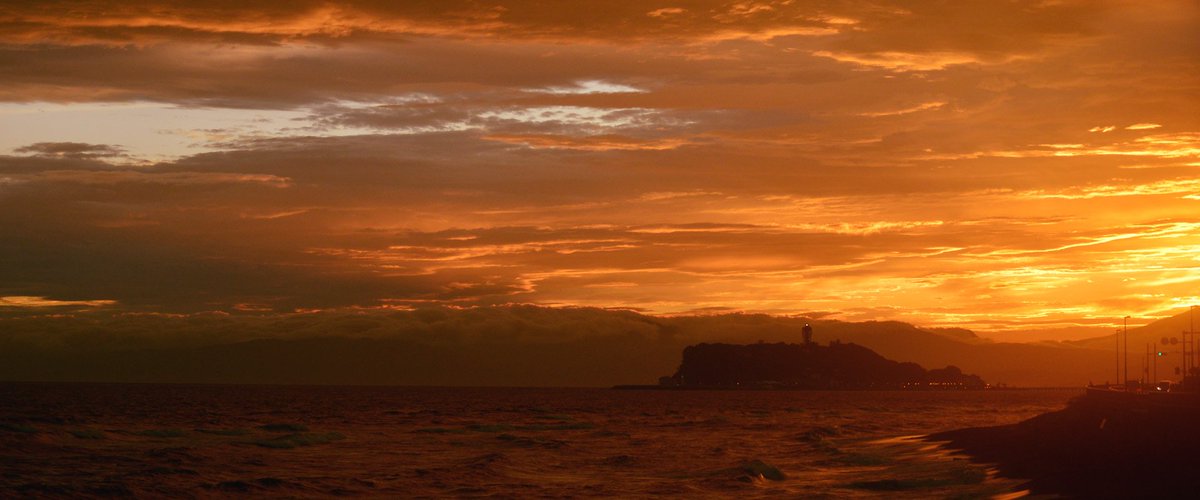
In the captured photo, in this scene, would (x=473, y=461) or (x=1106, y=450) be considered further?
(x=473, y=461)

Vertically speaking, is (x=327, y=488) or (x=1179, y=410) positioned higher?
(x=1179, y=410)

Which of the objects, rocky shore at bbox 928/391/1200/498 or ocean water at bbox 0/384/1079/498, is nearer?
rocky shore at bbox 928/391/1200/498

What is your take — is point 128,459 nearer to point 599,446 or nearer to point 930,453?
point 599,446

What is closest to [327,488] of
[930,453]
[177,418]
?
[930,453]

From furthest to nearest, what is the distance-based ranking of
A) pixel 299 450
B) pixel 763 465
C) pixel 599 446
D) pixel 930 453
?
pixel 599 446 < pixel 299 450 < pixel 930 453 < pixel 763 465

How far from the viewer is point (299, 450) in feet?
230

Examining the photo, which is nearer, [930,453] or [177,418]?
[930,453]

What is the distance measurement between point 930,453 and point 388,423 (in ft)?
197

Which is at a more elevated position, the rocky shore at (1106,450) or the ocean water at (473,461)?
the rocky shore at (1106,450)

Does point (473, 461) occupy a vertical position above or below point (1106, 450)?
below

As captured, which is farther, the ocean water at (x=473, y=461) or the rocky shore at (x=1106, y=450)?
the ocean water at (x=473, y=461)

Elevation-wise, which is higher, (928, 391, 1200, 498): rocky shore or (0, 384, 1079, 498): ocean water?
(928, 391, 1200, 498): rocky shore

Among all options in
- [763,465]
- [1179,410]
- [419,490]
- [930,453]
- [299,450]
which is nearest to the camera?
[419,490]

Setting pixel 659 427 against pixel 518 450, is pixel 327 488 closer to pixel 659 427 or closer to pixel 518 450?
pixel 518 450
